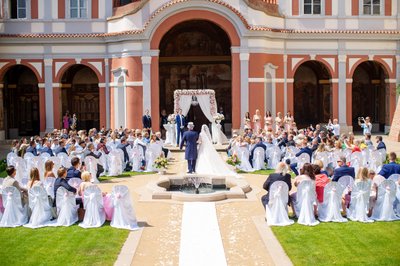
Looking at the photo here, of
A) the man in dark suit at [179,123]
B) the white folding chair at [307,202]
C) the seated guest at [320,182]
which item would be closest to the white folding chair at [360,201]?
the seated guest at [320,182]

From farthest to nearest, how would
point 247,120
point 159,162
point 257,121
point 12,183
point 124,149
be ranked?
point 257,121 < point 247,120 < point 124,149 < point 159,162 < point 12,183

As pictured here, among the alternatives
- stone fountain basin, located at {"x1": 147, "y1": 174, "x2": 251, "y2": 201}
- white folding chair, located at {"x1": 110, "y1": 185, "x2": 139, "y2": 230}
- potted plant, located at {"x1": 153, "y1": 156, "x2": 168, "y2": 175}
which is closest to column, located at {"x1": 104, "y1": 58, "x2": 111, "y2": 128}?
potted plant, located at {"x1": 153, "y1": 156, "x2": 168, "y2": 175}

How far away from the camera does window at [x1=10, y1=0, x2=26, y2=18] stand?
34.9m

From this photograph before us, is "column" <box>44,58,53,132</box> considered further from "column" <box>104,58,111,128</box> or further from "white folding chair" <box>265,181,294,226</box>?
"white folding chair" <box>265,181,294,226</box>

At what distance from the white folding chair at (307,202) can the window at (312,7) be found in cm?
2320

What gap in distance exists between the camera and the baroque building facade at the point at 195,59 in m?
32.7

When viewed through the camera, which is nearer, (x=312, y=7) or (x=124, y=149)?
(x=124, y=149)

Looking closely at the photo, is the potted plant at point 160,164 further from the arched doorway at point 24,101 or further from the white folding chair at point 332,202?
the arched doorway at point 24,101

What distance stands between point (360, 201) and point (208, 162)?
7.66 metres

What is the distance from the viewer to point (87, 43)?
34.7 m

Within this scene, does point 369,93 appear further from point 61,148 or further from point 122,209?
point 122,209

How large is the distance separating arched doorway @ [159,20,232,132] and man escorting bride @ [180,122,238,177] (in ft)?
52.7

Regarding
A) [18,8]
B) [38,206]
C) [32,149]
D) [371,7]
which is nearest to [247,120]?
[371,7]

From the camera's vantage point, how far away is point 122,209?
13562 millimetres
